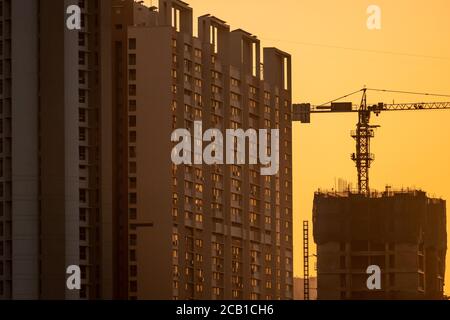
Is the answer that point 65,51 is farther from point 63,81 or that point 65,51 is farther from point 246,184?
point 246,184

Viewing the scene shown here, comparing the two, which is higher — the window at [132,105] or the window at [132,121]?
the window at [132,105]

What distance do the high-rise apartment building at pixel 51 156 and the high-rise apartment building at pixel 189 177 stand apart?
24.7 ft

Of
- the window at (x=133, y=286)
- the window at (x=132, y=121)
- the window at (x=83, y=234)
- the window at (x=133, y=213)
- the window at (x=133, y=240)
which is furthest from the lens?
the window at (x=132, y=121)

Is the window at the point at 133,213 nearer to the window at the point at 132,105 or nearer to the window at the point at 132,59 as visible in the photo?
the window at the point at 132,105

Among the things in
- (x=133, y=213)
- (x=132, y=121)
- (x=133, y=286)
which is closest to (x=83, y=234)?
(x=133, y=286)

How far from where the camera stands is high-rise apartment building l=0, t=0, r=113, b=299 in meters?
120

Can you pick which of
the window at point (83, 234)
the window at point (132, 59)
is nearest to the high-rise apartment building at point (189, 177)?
the window at point (132, 59)

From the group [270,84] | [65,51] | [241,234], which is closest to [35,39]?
[65,51]

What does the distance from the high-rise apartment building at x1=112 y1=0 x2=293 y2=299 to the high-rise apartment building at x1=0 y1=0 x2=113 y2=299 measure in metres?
7.54

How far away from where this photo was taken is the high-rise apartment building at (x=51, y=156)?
4705 inches

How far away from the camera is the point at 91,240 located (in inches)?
4843

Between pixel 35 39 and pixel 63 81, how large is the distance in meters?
3.29

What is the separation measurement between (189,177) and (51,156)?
23.1m

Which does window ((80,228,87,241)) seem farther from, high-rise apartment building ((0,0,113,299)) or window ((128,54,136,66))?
window ((128,54,136,66))
